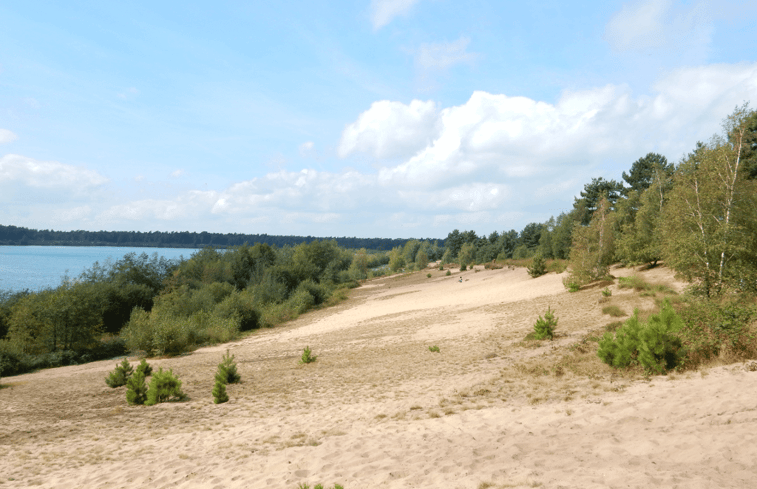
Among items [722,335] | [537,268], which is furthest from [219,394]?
[537,268]

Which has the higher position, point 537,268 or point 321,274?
point 537,268

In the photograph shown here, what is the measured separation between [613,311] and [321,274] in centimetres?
4197

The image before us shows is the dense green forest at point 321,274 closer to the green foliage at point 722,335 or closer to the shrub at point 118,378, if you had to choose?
the green foliage at point 722,335

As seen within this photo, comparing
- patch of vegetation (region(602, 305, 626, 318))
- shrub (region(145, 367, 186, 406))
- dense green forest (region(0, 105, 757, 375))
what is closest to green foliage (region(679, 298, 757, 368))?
dense green forest (region(0, 105, 757, 375))

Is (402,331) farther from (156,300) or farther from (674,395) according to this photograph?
(156,300)

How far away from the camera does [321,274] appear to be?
179ft

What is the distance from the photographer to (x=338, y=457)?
21.0 ft

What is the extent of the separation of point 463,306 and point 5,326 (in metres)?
31.9

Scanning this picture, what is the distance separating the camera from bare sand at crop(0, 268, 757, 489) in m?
5.32

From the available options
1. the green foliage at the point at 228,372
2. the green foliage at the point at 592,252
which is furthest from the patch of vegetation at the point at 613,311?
the green foliage at the point at 228,372

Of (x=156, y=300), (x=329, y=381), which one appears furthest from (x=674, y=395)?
(x=156, y=300)

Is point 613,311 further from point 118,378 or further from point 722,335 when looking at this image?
point 118,378

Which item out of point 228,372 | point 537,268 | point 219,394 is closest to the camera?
point 219,394

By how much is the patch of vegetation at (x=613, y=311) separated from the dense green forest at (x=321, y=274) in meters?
2.64
